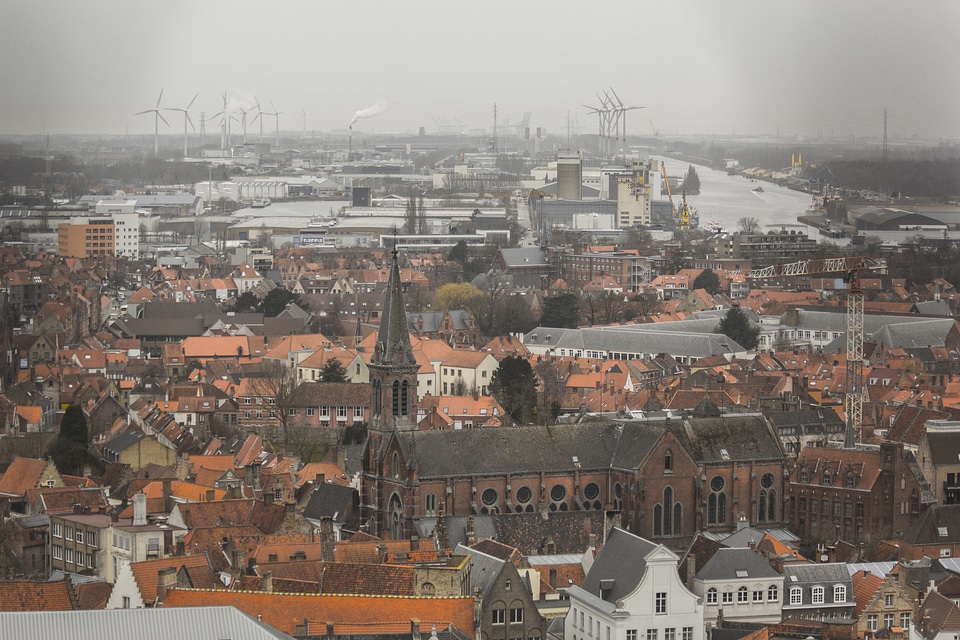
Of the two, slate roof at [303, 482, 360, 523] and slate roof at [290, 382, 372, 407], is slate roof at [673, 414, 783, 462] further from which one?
slate roof at [290, 382, 372, 407]

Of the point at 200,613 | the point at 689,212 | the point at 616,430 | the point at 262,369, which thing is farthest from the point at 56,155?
the point at 200,613

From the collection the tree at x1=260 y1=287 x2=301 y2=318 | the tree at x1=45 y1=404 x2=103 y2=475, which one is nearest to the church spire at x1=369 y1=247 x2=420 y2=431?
the tree at x1=45 y1=404 x2=103 y2=475

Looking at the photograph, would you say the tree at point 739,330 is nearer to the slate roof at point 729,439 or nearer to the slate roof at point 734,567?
the slate roof at point 729,439

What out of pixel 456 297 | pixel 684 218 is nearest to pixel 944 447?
pixel 456 297

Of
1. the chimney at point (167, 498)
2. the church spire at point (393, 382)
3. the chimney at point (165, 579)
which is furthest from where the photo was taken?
the church spire at point (393, 382)

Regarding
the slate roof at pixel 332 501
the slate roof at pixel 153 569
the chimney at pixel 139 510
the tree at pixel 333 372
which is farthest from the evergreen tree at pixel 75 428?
the slate roof at pixel 153 569

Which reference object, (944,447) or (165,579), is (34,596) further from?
(944,447)
